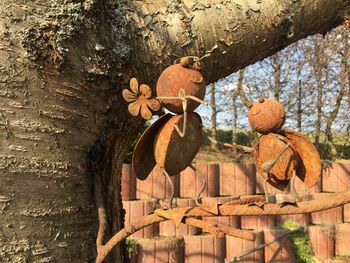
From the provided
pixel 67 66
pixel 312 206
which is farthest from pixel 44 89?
pixel 312 206

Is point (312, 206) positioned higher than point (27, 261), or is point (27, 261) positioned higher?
point (312, 206)

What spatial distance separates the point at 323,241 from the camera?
3.07 m

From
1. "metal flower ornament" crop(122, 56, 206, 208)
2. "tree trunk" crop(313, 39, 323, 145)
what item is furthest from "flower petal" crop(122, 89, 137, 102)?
"tree trunk" crop(313, 39, 323, 145)

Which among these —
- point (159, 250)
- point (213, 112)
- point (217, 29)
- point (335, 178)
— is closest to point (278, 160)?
point (217, 29)

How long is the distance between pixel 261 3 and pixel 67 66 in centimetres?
53

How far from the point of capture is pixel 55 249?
756mm

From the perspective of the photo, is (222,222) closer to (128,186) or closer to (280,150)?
(128,186)

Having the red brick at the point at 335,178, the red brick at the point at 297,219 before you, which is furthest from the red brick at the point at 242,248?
the red brick at the point at 335,178

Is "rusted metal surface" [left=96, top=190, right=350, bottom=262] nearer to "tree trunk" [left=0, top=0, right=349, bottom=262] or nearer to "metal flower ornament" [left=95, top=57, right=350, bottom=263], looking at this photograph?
"metal flower ornament" [left=95, top=57, right=350, bottom=263]

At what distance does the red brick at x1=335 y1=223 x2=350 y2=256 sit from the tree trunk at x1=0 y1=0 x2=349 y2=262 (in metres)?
2.48

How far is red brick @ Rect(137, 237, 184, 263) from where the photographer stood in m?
2.78

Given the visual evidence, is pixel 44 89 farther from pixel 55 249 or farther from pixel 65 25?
pixel 55 249

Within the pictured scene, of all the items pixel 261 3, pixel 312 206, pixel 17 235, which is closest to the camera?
pixel 312 206

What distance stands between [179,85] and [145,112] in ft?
0.21
